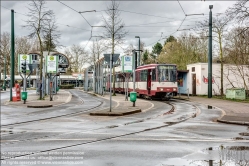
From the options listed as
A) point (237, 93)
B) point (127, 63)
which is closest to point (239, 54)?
point (237, 93)

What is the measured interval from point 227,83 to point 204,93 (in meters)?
2.75

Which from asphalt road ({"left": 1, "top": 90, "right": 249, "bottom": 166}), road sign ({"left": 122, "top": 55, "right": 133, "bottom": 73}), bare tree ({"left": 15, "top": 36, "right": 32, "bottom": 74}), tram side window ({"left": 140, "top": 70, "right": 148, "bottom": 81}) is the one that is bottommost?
asphalt road ({"left": 1, "top": 90, "right": 249, "bottom": 166})

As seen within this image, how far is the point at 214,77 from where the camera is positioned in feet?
119

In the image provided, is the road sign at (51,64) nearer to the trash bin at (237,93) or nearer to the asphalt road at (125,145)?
the trash bin at (237,93)

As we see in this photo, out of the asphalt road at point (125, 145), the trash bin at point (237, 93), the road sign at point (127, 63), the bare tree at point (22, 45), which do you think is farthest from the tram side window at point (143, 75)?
the bare tree at point (22, 45)

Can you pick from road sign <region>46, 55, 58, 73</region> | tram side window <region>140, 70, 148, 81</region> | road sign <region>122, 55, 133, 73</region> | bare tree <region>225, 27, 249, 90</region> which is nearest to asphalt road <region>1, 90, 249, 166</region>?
road sign <region>122, 55, 133, 73</region>

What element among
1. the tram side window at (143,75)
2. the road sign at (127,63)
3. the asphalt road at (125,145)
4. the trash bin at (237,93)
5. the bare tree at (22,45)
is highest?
the bare tree at (22,45)

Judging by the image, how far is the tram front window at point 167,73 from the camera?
95.8 feet

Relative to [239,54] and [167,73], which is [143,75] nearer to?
[167,73]

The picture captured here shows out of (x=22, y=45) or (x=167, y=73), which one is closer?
(x=167, y=73)

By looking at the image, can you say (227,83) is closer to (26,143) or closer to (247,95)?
(247,95)

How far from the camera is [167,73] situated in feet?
96.5

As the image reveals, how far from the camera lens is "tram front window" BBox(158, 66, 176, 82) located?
1150 inches

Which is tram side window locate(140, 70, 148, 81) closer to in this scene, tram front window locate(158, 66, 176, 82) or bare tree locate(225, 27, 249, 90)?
tram front window locate(158, 66, 176, 82)
